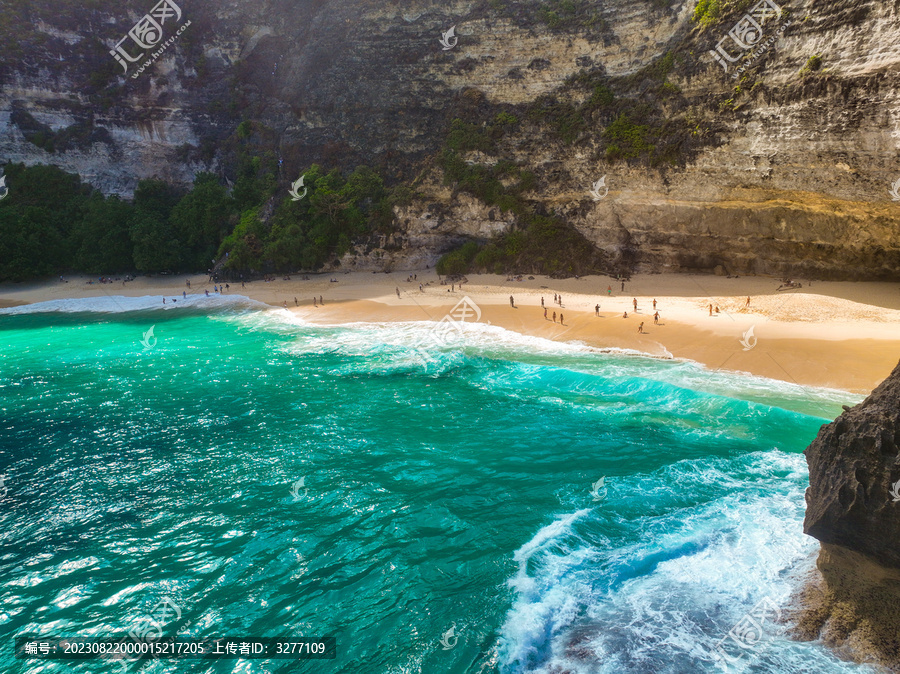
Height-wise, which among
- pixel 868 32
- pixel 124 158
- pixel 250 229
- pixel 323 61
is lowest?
pixel 250 229

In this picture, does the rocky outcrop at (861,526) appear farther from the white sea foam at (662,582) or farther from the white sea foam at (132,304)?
the white sea foam at (132,304)

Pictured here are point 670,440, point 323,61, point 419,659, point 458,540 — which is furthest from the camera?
point 323,61

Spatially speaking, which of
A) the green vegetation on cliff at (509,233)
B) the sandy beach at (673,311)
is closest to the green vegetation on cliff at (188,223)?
the sandy beach at (673,311)

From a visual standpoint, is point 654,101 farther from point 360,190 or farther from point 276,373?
point 276,373

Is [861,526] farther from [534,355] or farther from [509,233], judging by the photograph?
[509,233]

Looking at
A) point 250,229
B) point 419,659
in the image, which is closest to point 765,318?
point 419,659
